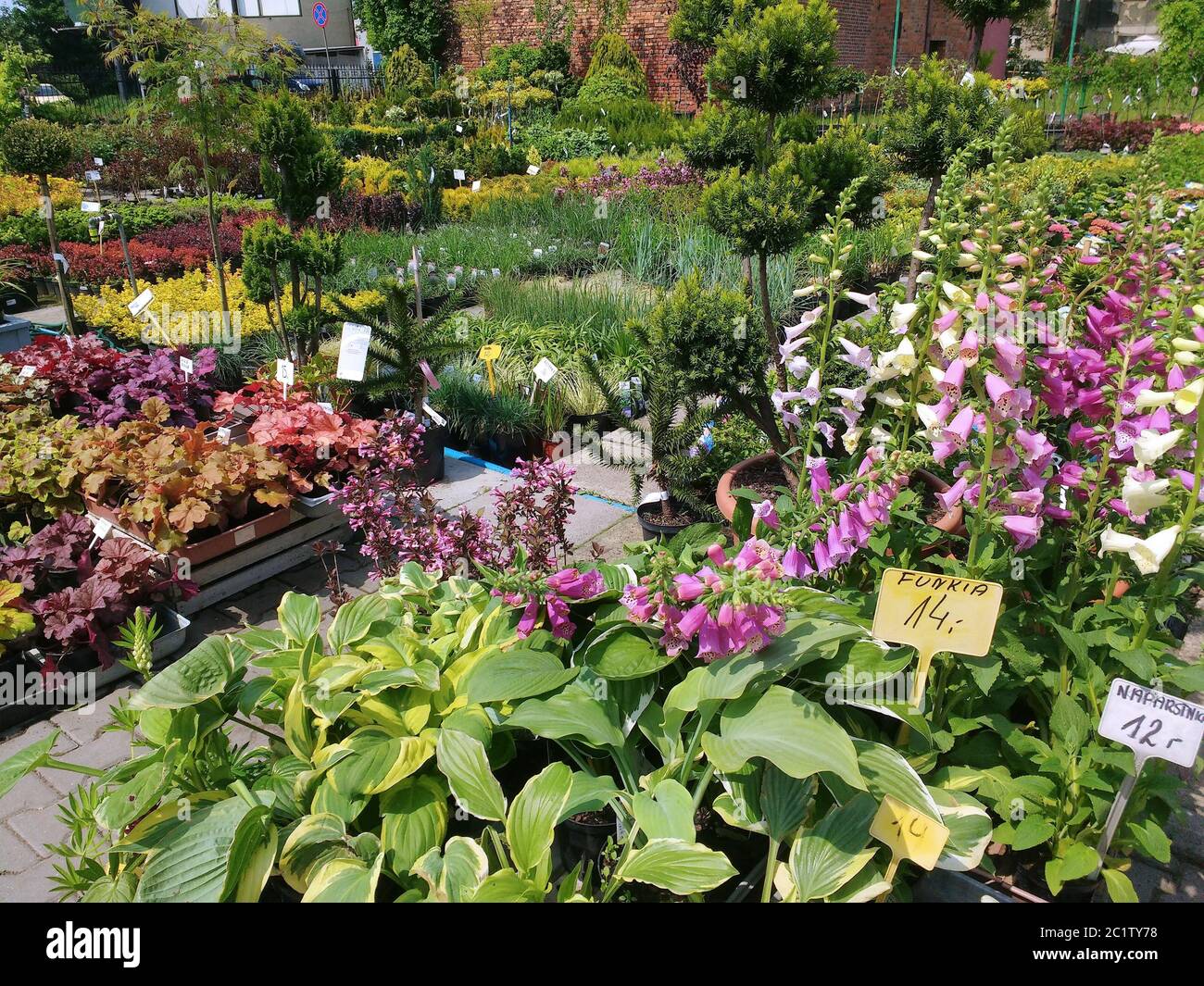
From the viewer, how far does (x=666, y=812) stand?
158 cm

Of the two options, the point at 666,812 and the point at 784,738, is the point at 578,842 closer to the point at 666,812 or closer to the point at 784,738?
the point at 666,812

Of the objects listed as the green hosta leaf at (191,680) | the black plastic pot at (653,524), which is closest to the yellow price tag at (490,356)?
the black plastic pot at (653,524)

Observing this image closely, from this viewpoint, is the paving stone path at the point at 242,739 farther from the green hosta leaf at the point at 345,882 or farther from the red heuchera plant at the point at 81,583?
the green hosta leaf at the point at 345,882

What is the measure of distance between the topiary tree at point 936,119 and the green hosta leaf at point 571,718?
293cm

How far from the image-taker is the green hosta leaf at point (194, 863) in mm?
1535

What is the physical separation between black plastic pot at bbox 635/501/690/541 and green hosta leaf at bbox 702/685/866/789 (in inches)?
71.4

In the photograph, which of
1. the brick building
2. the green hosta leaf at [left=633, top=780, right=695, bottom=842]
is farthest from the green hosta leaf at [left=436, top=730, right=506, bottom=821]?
the brick building

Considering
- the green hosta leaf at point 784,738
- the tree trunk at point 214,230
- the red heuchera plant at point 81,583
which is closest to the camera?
the green hosta leaf at point 784,738

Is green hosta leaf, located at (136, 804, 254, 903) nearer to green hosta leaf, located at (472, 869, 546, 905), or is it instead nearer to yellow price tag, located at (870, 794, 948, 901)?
green hosta leaf, located at (472, 869, 546, 905)

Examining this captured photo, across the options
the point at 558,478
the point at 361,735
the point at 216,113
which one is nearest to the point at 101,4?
the point at 216,113

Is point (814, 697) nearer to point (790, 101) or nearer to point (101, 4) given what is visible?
point (790, 101)

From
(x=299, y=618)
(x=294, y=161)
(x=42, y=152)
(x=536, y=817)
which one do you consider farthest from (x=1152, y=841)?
(x=42, y=152)
